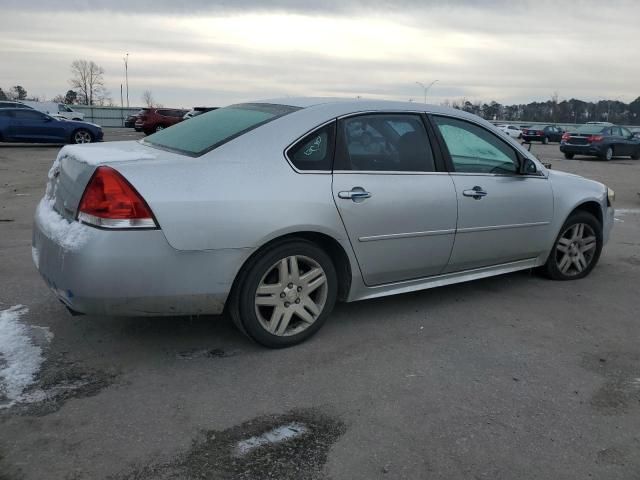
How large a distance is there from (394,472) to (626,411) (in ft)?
4.60

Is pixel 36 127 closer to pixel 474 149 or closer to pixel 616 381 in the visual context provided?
pixel 474 149

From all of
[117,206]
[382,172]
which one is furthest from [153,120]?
[117,206]

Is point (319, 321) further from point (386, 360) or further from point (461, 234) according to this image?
point (461, 234)

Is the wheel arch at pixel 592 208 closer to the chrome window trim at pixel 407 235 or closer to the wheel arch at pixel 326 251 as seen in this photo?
the chrome window trim at pixel 407 235

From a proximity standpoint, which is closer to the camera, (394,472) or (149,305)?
(394,472)

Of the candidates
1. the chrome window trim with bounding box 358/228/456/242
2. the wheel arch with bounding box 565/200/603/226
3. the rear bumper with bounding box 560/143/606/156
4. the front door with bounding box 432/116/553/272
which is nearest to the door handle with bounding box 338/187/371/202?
the chrome window trim with bounding box 358/228/456/242

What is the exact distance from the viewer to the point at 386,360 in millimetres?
3600

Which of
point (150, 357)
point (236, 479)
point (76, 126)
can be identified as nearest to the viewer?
point (236, 479)

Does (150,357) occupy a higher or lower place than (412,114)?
lower

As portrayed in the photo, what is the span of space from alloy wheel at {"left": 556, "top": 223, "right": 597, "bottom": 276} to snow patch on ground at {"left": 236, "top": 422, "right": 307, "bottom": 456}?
11.0ft

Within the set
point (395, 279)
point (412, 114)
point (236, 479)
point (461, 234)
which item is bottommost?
point (236, 479)

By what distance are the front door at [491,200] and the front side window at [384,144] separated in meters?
0.22

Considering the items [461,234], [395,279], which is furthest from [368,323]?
[461,234]

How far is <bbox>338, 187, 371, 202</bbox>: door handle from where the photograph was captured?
3.71m
